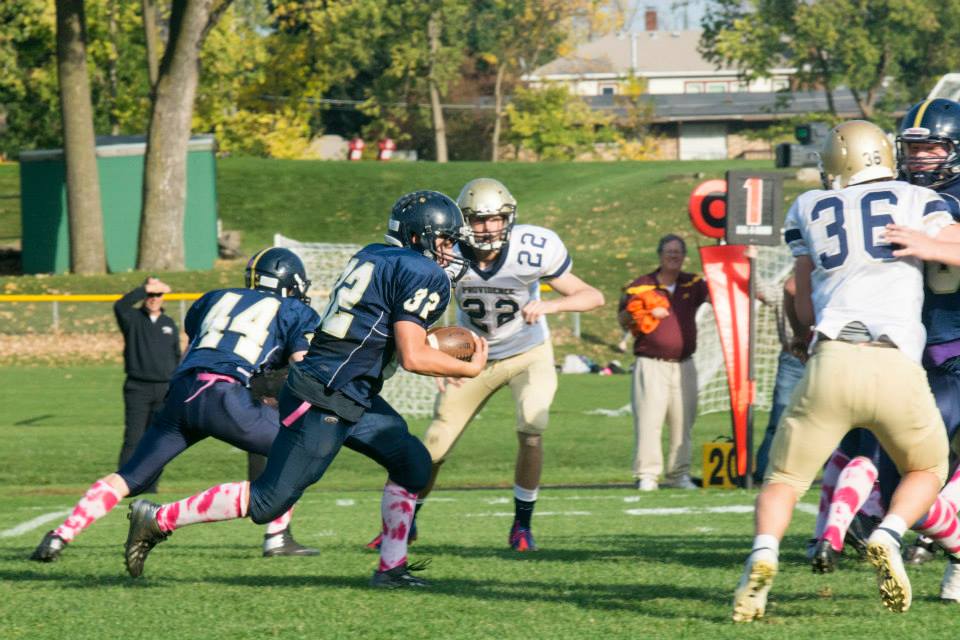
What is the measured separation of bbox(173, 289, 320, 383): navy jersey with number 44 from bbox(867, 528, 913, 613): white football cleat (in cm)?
293

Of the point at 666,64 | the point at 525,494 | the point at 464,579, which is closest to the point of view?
the point at 464,579

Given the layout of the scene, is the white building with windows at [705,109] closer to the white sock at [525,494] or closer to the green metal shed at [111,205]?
the green metal shed at [111,205]

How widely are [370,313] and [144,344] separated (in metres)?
6.62

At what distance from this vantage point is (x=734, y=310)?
11.5m

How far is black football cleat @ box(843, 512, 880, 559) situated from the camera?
6.54 meters

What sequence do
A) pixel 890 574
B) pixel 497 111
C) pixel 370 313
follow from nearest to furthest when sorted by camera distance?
pixel 890 574
pixel 370 313
pixel 497 111

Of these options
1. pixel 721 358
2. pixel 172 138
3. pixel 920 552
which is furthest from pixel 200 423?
pixel 172 138

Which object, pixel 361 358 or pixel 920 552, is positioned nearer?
pixel 361 358

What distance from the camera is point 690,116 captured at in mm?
67688

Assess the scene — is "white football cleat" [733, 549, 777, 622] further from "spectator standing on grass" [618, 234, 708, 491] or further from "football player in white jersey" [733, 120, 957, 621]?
"spectator standing on grass" [618, 234, 708, 491]

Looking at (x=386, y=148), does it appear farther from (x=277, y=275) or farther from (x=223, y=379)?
(x=223, y=379)

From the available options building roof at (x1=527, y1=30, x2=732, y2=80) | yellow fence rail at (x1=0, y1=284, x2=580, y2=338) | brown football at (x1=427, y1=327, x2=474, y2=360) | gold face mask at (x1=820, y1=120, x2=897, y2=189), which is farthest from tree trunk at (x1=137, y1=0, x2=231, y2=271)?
building roof at (x1=527, y1=30, x2=732, y2=80)

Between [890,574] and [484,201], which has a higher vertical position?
[484,201]

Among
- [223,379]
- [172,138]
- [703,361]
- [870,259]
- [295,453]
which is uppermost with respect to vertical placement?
[172,138]
